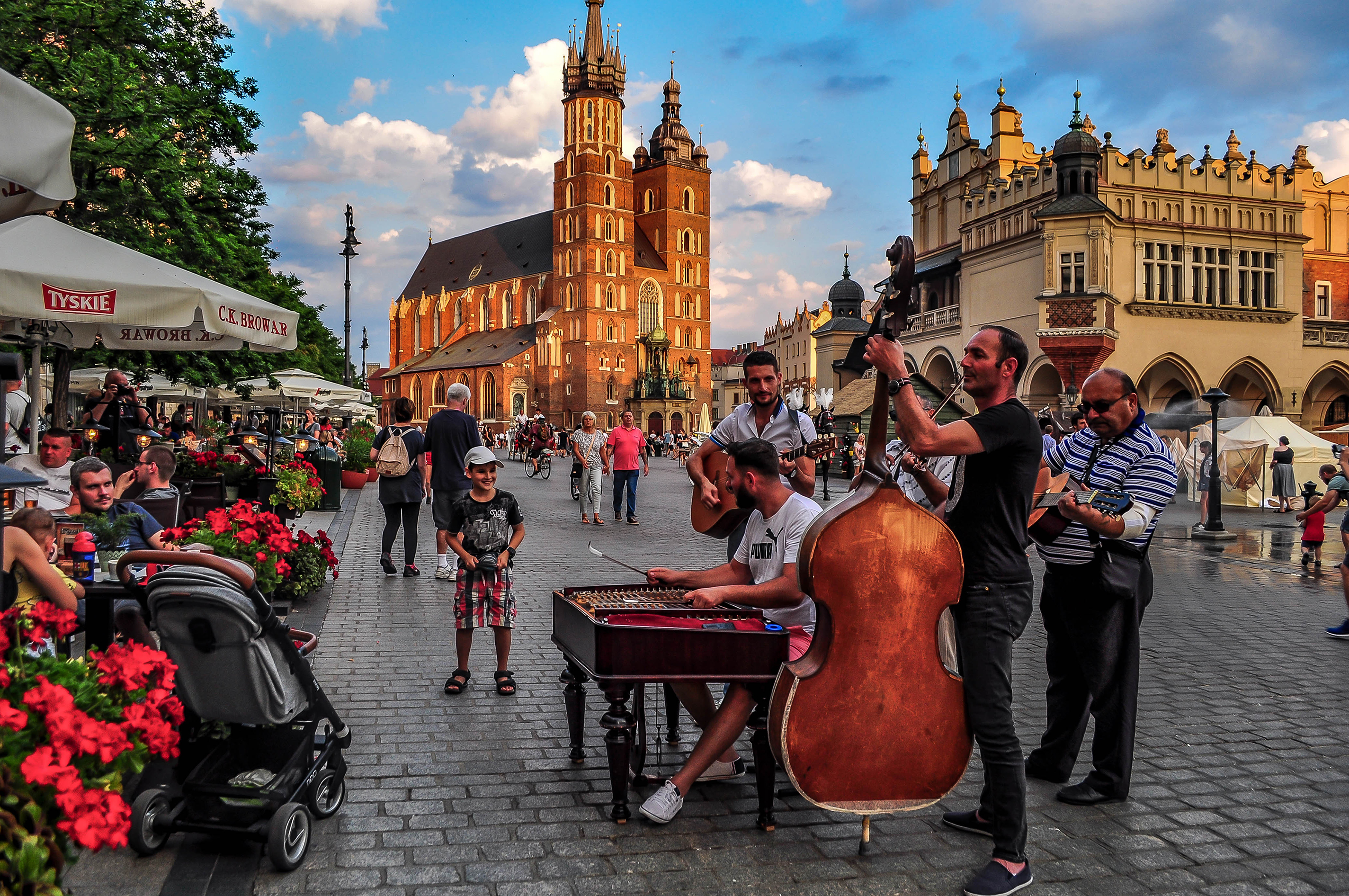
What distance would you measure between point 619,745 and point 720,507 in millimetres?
2003

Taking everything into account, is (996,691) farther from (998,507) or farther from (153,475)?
(153,475)

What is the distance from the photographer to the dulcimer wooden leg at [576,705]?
4.50 meters

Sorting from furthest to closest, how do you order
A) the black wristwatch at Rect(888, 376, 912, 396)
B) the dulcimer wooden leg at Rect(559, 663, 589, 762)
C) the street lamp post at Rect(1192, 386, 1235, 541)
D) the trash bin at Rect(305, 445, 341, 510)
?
the trash bin at Rect(305, 445, 341, 510) < the street lamp post at Rect(1192, 386, 1235, 541) < the dulcimer wooden leg at Rect(559, 663, 589, 762) < the black wristwatch at Rect(888, 376, 912, 396)

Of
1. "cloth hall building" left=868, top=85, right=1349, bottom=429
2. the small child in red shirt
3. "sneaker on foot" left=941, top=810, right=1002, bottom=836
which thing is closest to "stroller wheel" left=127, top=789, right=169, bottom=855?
"sneaker on foot" left=941, top=810, right=1002, bottom=836

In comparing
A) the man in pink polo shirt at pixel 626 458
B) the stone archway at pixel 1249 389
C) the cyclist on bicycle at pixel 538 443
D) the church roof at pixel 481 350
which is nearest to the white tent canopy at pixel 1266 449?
the stone archway at pixel 1249 389

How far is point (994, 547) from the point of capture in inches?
139

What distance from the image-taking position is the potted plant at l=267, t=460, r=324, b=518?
12477 millimetres

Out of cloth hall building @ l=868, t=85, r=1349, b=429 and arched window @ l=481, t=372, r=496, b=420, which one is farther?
arched window @ l=481, t=372, r=496, b=420

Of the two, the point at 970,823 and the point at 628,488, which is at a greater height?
the point at 628,488

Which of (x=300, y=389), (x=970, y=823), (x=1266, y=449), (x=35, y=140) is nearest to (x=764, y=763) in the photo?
(x=970, y=823)

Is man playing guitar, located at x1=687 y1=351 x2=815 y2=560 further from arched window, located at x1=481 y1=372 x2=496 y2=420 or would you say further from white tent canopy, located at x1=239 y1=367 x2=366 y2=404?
arched window, located at x1=481 y1=372 x2=496 y2=420

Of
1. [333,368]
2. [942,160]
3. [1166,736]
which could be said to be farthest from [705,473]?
[333,368]

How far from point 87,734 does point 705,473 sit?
4.13 m

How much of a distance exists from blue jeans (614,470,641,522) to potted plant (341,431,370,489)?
303 inches
